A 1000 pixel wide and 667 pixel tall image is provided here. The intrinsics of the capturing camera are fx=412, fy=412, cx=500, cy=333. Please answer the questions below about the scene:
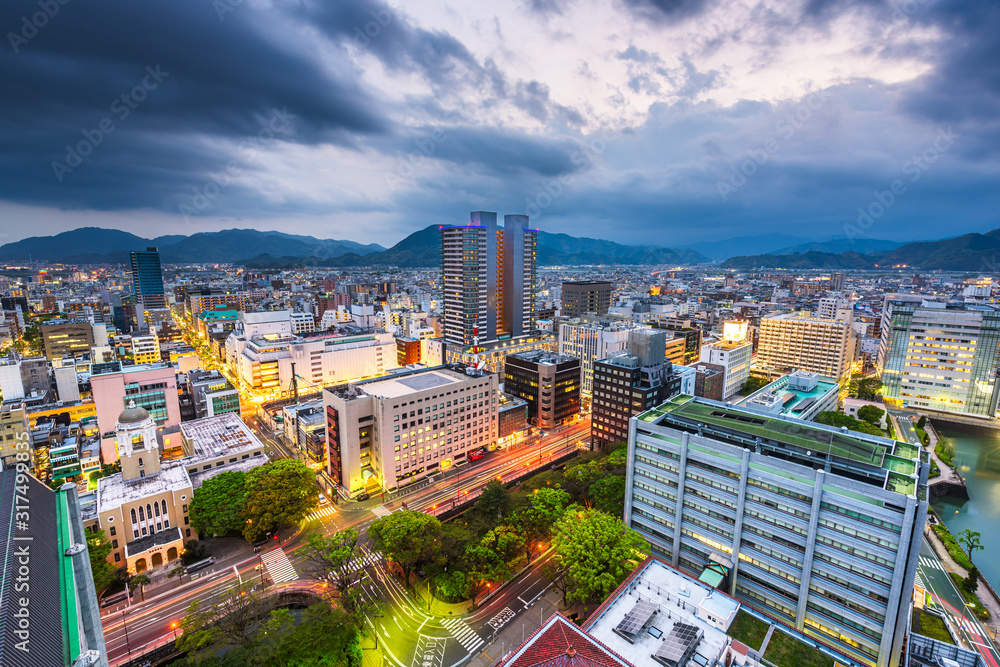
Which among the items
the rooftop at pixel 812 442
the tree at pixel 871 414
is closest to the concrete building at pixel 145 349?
the rooftop at pixel 812 442

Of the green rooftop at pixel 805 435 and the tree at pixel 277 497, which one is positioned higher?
the green rooftop at pixel 805 435

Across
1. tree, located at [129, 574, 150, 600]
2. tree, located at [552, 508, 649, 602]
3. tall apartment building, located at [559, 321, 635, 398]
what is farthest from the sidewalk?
tall apartment building, located at [559, 321, 635, 398]

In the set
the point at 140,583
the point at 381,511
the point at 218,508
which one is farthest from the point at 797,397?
the point at 140,583

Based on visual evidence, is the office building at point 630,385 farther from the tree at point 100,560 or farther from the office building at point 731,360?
the tree at point 100,560

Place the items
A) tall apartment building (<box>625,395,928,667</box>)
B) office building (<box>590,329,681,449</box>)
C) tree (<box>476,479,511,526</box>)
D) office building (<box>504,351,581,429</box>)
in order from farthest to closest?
office building (<box>504,351,581,429</box>)
office building (<box>590,329,681,449</box>)
tree (<box>476,479,511,526</box>)
tall apartment building (<box>625,395,928,667</box>)

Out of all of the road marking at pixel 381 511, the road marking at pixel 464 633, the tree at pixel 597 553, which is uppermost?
the tree at pixel 597 553

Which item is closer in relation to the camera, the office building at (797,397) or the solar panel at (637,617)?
the solar panel at (637,617)

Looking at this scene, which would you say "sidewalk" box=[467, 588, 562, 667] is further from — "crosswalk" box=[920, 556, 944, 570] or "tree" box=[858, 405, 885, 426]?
"tree" box=[858, 405, 885, 426]
